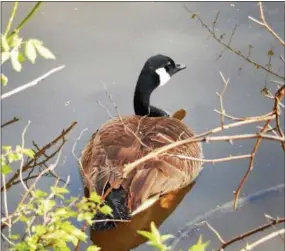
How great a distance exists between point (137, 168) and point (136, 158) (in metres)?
0.08

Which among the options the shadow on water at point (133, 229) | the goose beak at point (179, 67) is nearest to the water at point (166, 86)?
the shadow on water at point (133, 229)

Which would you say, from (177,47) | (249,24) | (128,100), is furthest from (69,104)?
(249,24)

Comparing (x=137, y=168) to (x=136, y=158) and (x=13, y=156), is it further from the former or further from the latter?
(x=13, y=156)

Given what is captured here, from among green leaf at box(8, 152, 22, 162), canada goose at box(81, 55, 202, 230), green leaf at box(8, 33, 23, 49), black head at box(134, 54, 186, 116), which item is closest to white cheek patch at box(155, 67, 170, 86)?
black head at box(134, 54, 186, 116)

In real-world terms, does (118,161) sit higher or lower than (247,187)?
higher

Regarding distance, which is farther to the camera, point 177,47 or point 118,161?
point 177,47

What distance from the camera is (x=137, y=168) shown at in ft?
14.9

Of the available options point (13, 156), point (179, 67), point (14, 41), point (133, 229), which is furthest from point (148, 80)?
point (14, 41)

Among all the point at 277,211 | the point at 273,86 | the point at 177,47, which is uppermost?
the point at 177,47

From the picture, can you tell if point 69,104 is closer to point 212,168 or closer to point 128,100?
point 128,100

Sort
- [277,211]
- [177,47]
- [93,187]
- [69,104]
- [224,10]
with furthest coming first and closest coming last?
[224,10] < [177,47] < [69,104] < [277,211] < [93,187]

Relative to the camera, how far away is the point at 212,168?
5.34 metres

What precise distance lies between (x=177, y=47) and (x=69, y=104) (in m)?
1.43

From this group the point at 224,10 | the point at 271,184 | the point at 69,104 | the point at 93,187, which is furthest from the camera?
the point at 224,10
